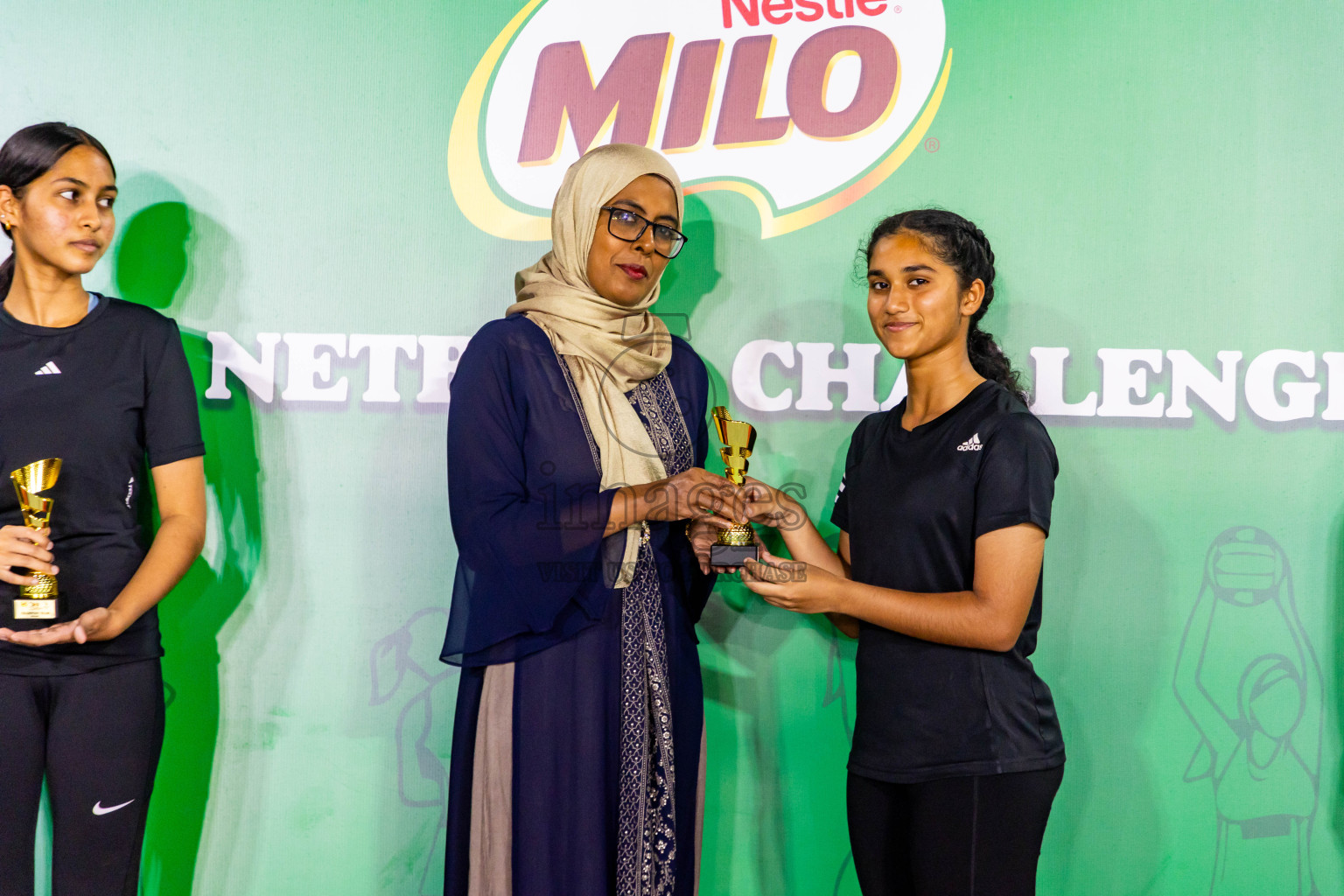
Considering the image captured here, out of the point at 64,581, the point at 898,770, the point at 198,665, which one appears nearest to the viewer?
the point at 898,770

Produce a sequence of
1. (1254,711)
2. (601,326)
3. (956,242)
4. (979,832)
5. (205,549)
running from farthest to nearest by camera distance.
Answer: (1254,711) → (205,549) → (601,326) → (956,242) → (979,832)

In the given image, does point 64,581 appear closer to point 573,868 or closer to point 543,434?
point 543,434

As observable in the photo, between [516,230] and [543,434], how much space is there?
0.80 metres

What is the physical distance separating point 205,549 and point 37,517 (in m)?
0.63

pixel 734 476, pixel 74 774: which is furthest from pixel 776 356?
pixel 74 774

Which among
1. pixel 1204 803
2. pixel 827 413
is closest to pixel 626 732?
pixel 827 413

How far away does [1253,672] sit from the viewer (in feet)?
8.15

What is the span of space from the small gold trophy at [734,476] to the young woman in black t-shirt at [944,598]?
2.2 inches

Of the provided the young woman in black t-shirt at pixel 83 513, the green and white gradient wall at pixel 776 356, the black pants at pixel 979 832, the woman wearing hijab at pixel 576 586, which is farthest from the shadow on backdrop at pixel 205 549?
the black pants at pixel 979 832

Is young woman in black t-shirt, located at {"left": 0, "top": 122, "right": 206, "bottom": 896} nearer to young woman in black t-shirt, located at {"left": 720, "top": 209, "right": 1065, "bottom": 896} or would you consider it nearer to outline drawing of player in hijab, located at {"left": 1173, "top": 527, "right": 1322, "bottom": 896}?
young woman in black t-shirt, located at {"left": 720, "top": 209, "right": 1065, "bottom": 896}

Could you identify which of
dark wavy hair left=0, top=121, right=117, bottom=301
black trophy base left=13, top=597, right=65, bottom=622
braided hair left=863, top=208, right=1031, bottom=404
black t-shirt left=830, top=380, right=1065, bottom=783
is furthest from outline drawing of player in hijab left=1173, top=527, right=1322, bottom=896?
dark wavy hair left=0, top=121, right=117, bottom=301

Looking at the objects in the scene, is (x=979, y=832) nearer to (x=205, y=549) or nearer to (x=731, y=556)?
(x=731, y=556)

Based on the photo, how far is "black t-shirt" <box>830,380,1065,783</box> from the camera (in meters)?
1.69

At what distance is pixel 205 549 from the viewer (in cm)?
237
